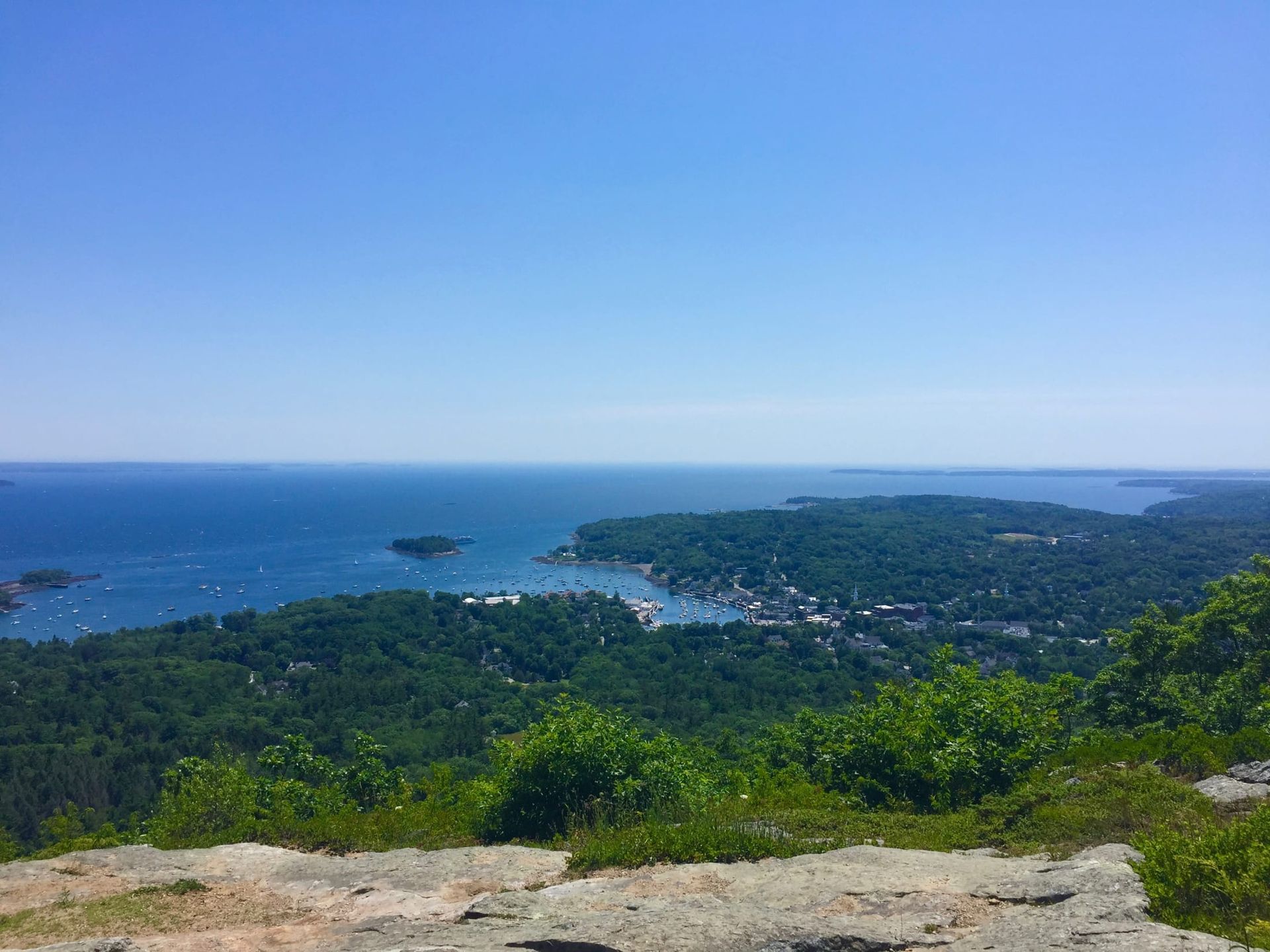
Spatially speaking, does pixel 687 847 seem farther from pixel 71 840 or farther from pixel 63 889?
pixel 71 840

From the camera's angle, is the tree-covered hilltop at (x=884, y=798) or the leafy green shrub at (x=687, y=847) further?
the leafy green shrub at (x=687, y=847)

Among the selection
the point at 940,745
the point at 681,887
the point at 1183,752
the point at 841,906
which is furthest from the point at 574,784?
the point at 1183,752

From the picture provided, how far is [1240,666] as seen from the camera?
12141 millimetres

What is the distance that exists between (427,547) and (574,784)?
94.6 meters

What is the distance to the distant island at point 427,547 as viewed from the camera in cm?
9638

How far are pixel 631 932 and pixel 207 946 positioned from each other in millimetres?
3254

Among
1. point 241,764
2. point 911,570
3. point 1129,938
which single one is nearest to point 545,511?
point 911,570

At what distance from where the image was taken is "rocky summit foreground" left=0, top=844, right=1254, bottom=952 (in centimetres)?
410

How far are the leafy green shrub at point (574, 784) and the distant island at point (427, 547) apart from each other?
92.0 meters

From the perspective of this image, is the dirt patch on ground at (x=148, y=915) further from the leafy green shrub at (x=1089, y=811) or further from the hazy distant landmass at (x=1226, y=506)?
the hazy distant landmass at (x=1226, y=506)

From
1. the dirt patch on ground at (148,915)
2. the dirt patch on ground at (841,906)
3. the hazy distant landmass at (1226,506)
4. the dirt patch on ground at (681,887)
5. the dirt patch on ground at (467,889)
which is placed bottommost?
the hazy distant landmass at (1226,506)

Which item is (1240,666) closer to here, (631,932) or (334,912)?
(631,932)

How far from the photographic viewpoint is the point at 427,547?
9681 centimetres

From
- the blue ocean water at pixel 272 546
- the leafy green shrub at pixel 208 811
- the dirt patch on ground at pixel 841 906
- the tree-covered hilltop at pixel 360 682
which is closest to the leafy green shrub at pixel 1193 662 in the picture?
the dirt patch on ground at pixel 841 906
